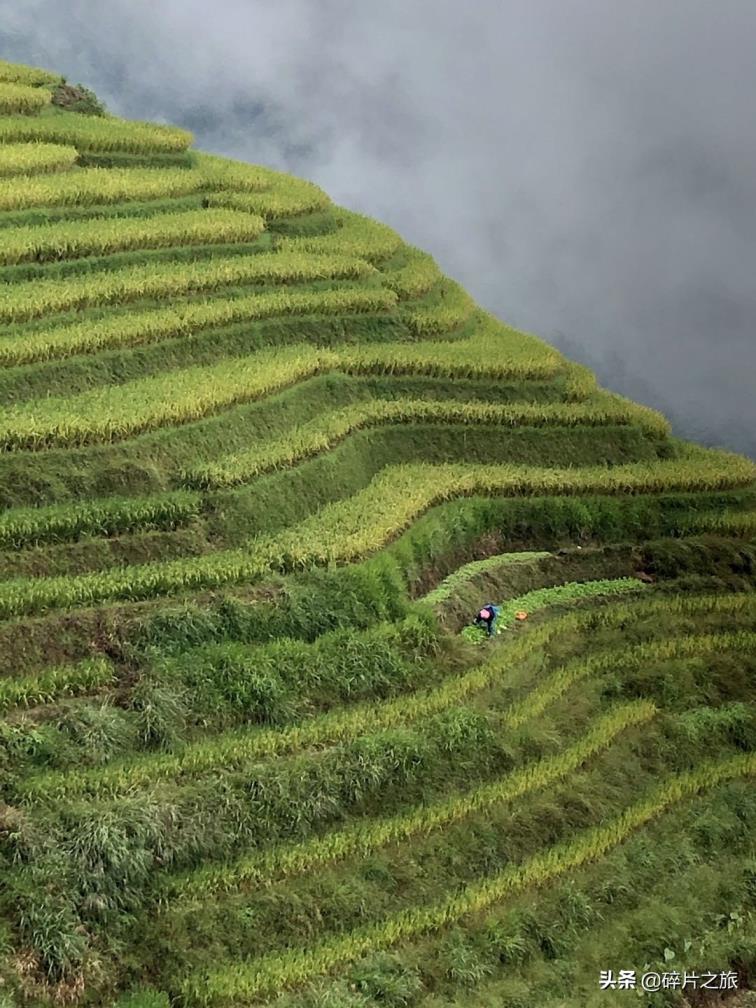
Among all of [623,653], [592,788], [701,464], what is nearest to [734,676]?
[623,653]

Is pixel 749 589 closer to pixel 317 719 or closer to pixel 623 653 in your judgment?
pixel 623 653

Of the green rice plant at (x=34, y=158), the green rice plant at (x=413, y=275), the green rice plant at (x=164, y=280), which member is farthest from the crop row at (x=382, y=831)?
the green rice plant at (x=34, y=158)

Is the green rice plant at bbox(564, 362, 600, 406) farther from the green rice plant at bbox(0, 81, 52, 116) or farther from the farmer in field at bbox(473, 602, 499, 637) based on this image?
the green rice plant at bbox(0, 81, 52, 116)

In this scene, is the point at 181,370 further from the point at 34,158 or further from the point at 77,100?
the point at 77,100

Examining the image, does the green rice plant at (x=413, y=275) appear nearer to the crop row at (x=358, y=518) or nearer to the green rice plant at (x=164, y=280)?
the green rice plant at (x=164, y=280)

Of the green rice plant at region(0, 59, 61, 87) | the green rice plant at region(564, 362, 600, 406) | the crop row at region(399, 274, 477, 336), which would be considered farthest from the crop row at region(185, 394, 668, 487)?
the green rice plant at region(0, 59, 61, 87)

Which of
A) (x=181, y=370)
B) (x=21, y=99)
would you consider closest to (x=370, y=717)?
(x=181, y=370)
